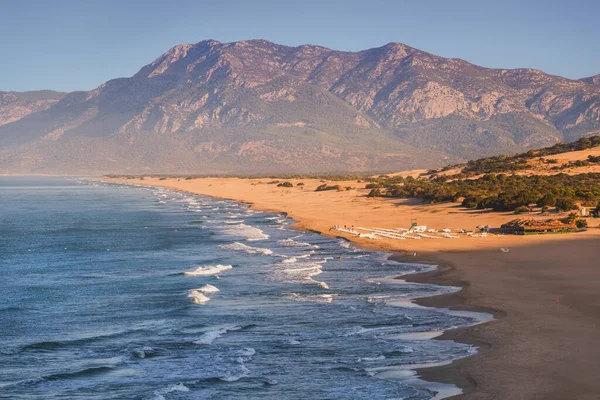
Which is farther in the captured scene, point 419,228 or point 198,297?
point 419,228

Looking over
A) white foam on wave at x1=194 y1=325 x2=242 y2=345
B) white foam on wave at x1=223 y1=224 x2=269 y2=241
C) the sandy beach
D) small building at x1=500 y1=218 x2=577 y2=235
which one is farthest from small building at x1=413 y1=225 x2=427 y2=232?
white foam on wave at x1=194 y1=325 x2=242 y2=345

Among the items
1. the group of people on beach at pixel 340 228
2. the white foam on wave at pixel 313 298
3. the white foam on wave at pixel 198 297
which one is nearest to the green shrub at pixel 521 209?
the group of people on beach at pixel 340 228

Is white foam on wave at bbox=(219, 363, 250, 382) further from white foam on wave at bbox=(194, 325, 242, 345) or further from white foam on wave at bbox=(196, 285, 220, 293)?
white foam on wave at bbox=(196, 285, 220, 293)

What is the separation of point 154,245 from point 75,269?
11.8 meters

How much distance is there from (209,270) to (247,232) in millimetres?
21262

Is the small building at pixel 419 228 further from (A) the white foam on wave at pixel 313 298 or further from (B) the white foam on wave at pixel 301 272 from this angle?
(A) the white foam on wave at pixel 313 298

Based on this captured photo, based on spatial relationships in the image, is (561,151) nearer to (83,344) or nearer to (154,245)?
(154,245)

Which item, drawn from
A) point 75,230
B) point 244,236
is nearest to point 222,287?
point 244,236

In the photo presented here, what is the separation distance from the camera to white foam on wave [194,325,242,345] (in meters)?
25.5

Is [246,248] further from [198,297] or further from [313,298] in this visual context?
[313,298]

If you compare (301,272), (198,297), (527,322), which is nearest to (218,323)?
(198,297)

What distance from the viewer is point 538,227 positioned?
169ft

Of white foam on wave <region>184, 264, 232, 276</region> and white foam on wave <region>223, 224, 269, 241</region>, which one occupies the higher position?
white foam on wave <region>223, 224, 269, 241</region>

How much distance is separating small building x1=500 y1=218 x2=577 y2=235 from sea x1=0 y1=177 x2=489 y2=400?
11282 millimetres
